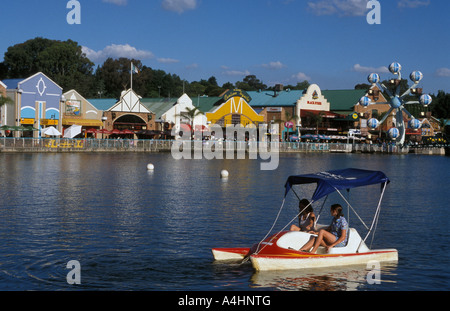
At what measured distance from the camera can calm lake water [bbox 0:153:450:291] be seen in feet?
54.9

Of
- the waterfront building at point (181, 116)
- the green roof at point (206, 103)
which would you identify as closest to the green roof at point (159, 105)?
the waterfront building at point (181, 116)

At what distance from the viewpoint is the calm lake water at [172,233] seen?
16734 mm

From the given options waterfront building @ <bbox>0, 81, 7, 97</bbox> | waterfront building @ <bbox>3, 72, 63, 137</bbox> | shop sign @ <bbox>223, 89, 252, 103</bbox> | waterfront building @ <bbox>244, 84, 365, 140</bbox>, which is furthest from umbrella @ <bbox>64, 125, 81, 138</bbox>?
waterfront building @ <bbox>244, 84, 365, 140</bbox>

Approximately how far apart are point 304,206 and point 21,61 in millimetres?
131758

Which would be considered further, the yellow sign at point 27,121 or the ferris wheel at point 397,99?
the ferris wheel at point 397,99

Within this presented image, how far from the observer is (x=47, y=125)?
302 feet

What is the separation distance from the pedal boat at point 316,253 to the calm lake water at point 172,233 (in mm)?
295

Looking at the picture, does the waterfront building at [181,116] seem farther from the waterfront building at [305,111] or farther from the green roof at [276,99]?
the green roof at [276,99]

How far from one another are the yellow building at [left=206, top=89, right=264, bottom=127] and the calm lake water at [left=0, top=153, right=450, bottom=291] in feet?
220

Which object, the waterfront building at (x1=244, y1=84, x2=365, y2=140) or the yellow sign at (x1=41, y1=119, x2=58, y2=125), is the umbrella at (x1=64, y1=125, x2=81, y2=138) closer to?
the yellow sign at (x1=41, y1=119, x2=58, y2=125)

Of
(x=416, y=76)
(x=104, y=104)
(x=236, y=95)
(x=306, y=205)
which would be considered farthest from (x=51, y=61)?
(x=306, y=205)
